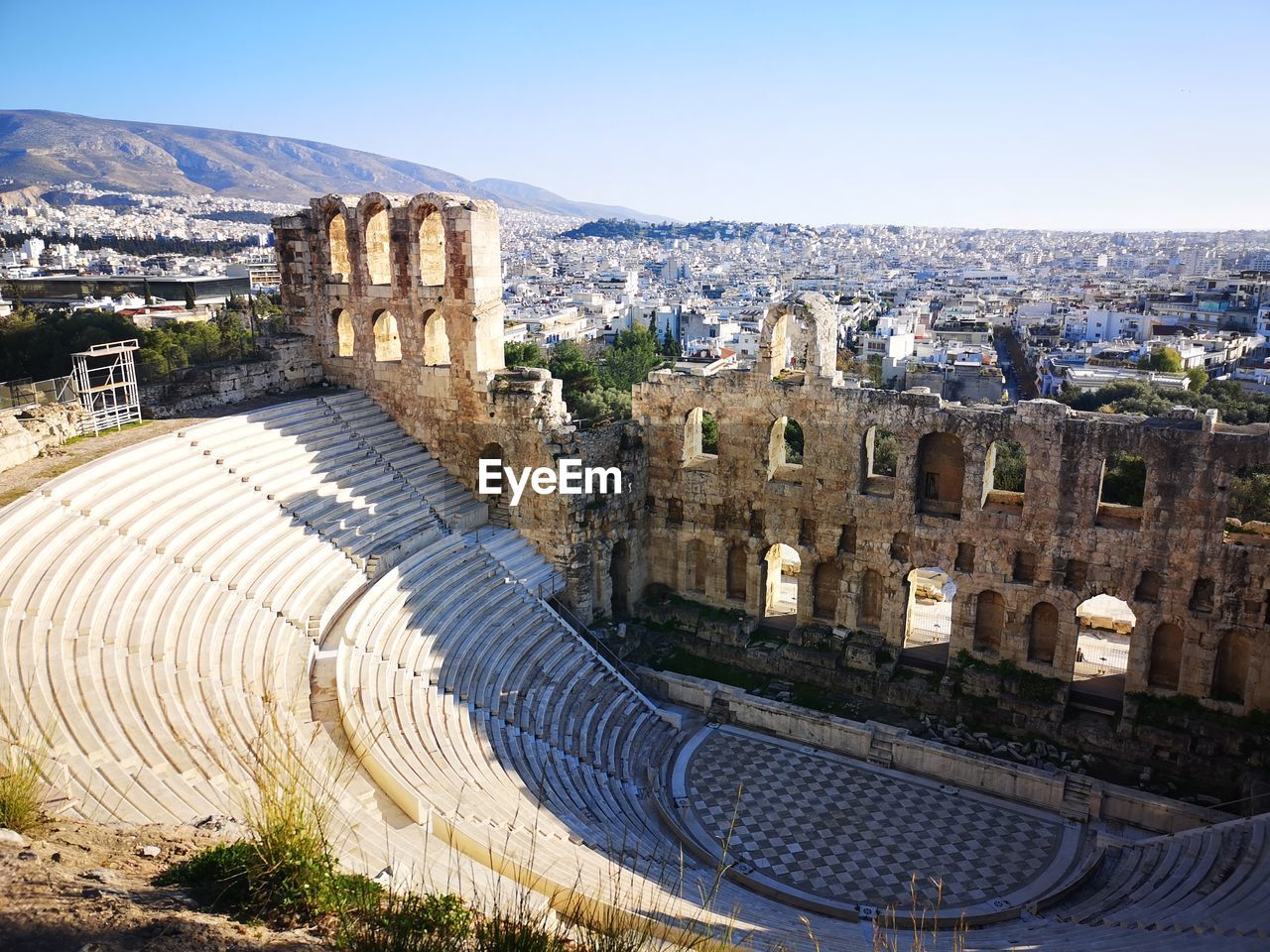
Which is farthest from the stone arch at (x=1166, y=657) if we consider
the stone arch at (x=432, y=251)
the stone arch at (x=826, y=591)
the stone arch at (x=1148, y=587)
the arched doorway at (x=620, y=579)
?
the stone arch at (x=432, y=251)

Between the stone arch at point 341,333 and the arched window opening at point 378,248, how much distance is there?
1601 millimetres

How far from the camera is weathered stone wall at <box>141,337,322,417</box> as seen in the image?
960 inches

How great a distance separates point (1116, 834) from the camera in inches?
728

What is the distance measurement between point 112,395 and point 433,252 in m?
9.26

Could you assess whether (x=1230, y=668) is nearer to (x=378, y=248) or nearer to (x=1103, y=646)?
(x=1103, y=646)

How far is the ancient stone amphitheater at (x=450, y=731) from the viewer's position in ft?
41.0

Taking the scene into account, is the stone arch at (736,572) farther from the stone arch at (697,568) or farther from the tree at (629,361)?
the tree at (629,361)

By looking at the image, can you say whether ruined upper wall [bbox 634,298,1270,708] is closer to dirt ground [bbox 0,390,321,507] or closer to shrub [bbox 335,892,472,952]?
dirt ground [bbox 0,390,321,507]

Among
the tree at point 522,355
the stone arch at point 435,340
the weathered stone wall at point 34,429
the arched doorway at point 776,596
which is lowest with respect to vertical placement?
the arched doorway at point 776,596

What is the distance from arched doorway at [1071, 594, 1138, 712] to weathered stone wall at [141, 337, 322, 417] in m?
22.3

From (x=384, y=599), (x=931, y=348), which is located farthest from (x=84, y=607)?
(x=931, y=348)

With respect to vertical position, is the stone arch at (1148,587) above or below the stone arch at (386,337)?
below

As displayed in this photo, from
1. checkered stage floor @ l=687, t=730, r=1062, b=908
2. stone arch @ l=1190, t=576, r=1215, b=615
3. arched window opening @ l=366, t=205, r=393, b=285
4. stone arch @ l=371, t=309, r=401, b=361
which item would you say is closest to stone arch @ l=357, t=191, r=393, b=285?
arched window opening @ l=366, t=205, r=393, b=285

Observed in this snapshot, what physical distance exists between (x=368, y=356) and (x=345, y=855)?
1919cm
